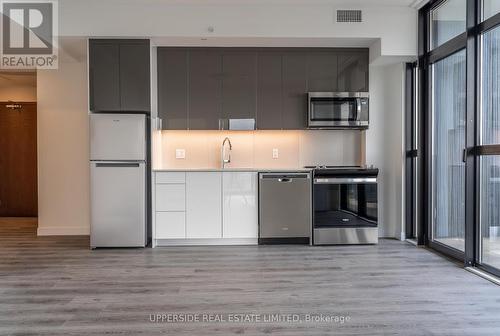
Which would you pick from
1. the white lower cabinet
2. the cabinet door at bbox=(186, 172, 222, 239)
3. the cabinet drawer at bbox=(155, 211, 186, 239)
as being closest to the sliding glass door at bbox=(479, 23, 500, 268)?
the white lower cabinet

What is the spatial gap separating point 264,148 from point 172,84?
1.47 meters

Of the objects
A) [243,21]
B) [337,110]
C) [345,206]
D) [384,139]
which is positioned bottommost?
[345,206]

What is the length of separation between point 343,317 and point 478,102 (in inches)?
95.1

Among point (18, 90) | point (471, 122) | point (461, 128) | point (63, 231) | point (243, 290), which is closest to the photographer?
point (243, 290)

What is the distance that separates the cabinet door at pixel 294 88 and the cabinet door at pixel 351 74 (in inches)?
18.5

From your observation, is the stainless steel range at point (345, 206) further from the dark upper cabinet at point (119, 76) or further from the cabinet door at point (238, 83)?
the dark upper cabinet at point (119, 76)

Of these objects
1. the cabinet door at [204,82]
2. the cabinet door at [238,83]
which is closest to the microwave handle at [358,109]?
the cabinet door at [238,83]

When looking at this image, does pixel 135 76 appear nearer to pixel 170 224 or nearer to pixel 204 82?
pixel 204 82

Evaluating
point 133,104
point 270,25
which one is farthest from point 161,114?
point 270,25

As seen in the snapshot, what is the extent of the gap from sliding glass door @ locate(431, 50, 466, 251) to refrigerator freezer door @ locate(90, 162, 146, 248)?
344cm

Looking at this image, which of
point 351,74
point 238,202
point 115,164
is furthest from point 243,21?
point 115,164

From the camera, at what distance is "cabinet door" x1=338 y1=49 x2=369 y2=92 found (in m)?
4.59

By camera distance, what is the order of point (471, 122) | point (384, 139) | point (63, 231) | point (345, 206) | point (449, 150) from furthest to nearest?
point (63, 231), point (384, 139), point (345, 206), point (449, 150), point (471, 122)

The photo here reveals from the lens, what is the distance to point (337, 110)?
14.8 feet
